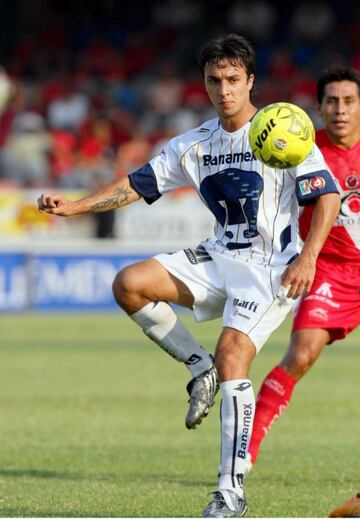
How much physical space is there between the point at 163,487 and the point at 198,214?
1628 cm

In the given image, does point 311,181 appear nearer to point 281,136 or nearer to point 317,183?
point 317,183

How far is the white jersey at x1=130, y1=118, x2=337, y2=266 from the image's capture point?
23.0ft

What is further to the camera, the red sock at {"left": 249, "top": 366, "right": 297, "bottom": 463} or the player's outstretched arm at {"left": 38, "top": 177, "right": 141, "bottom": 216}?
the red sock at {"left": 249, "top": 366, "right": 297, "bottom": 463}

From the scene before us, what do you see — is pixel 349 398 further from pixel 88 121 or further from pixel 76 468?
pixel 88 121

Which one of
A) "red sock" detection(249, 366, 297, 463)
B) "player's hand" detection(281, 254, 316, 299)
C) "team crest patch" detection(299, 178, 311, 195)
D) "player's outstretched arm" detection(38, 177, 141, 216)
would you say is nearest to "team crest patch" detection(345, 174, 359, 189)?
"red sock" detection(249, 366, 297, 463)

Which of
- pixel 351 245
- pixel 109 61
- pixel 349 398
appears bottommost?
pixel 349 398

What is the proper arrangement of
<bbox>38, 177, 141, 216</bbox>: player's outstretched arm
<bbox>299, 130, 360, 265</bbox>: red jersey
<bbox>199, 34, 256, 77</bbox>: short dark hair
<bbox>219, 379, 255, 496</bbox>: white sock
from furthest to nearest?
<bbox>299, 130, 360, 265</bbox>: red jersey < <bbox>38, 177, 141, 216</bbox>: player's outstretched arm < <bbox>199, 34, 256, 77</bbox>: short dark hair < <bbox>219, 379, 255, 496</bbox>: white sock

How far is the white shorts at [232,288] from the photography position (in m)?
7.05

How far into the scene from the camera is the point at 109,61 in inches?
1176

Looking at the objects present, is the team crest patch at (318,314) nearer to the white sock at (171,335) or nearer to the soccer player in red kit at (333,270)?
the soccer player in red kit at (333,270)

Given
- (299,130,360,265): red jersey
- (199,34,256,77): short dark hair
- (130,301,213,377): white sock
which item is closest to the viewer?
(199,34,256,77): short dark hair

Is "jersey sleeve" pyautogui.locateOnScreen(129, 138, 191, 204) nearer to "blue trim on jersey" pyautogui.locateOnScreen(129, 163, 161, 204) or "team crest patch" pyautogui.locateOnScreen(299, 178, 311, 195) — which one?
"blue trim on jersey" pyautogui.locateOnScreen(129, 163, 161, 204)

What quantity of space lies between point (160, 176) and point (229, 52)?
905 mm

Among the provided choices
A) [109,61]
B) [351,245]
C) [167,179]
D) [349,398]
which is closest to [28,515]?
[167,179]
